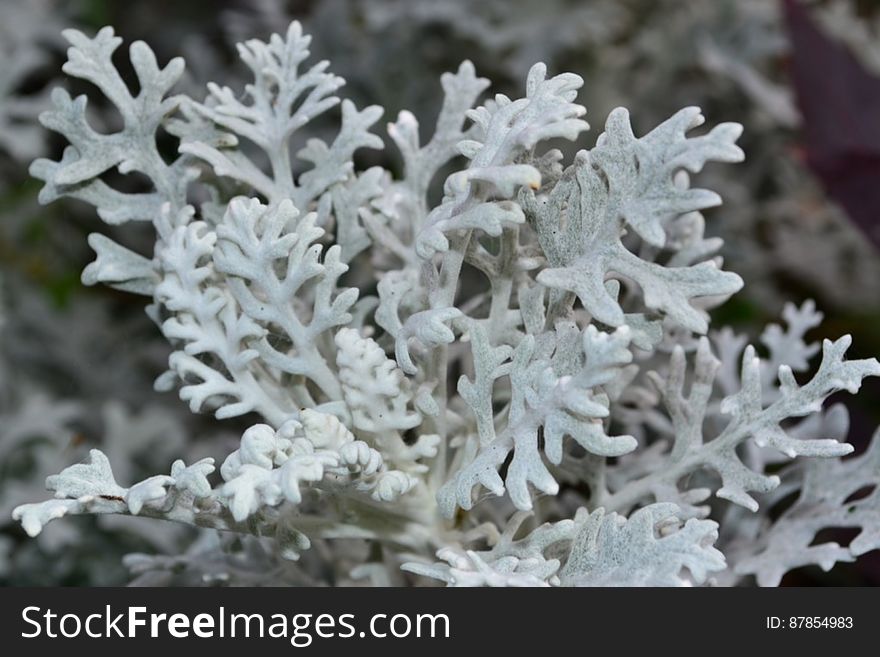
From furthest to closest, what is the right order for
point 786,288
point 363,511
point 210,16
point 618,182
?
point 210,16 < point 786,288 < point 363,511 < point 618,182

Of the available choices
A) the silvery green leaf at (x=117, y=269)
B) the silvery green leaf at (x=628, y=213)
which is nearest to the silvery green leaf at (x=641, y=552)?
the silvery green leaf at (x=628, y=213)

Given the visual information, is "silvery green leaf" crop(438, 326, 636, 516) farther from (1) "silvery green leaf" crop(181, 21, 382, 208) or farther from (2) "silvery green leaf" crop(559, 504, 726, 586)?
(1) "silvery green leaf" crop(181, 21, 382, 208)

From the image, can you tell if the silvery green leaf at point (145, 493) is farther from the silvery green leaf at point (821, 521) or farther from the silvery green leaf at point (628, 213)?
the silvery green leaf at point (821, 521)

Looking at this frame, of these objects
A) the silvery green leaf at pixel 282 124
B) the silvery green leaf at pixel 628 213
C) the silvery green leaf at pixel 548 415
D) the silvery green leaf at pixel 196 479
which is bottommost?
the silvery green leaf at pixel 196 479

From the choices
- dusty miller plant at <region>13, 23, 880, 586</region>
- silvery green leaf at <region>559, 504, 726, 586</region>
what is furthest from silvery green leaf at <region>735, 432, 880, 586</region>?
silvery green leaf at <region>559, 504, 726, 586</region>

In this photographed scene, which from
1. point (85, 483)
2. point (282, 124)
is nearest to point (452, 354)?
point (282, 124)

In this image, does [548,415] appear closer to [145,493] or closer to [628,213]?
[628,213]

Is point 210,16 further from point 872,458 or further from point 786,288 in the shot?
point 872,458
